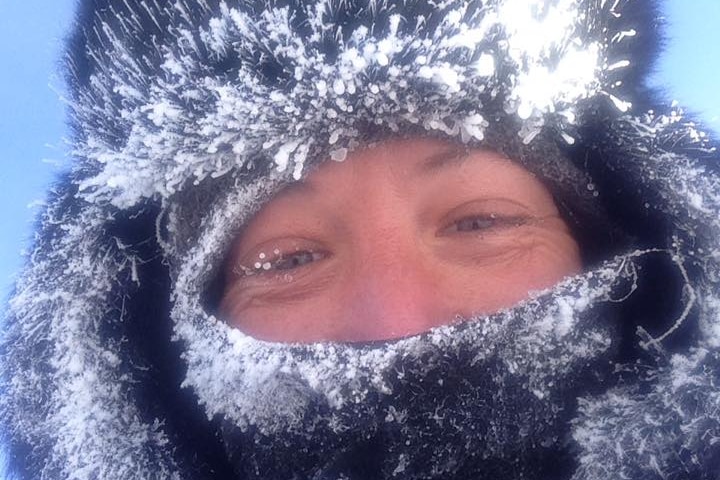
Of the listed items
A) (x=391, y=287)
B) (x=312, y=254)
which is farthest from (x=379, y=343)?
(x=312, y=254)

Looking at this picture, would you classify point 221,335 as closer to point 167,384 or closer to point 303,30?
point 167,384

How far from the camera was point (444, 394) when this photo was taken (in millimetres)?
996

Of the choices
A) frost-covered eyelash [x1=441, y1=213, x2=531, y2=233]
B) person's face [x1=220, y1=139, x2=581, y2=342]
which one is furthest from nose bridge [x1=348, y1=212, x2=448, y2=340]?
frost-covered eyelash [x1=441, y1=213, x2=531, y2=233]

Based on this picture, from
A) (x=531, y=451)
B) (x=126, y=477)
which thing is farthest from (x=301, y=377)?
(x=126, y=477)

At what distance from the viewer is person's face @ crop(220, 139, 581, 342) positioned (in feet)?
3.68

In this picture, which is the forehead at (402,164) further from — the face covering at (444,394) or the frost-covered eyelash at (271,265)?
the face covering at (444,394)

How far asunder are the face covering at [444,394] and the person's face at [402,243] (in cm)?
9

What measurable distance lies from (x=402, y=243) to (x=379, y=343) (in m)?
0.19

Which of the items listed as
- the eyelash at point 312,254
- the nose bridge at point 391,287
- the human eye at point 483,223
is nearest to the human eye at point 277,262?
the eyelash at point 312,254

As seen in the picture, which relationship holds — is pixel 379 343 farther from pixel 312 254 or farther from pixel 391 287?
pixel 312 254

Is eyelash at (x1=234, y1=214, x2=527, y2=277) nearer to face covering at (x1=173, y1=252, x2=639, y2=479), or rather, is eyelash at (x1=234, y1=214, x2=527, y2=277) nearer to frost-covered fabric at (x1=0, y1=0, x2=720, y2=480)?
frost-covered fabric at (x1=0, y1=0, x2=720, y2=480)

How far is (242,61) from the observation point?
1.07m

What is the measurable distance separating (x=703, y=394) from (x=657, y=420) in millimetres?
71

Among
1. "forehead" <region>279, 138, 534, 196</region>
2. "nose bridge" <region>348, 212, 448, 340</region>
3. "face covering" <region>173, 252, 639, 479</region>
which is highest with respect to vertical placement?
"forehead" <region>279, 138, 534, 196</region>
